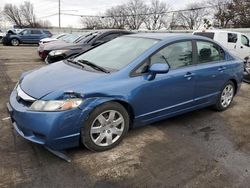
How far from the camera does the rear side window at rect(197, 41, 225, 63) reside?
181 inches

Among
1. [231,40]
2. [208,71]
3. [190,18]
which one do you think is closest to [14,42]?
[231,40]

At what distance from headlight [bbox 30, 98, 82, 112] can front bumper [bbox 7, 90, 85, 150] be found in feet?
0.15

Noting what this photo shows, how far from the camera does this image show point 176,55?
4219 mm

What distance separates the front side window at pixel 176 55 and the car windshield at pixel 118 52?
200 millimetres

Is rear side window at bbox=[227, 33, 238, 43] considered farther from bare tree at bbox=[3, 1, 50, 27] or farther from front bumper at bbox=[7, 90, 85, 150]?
bare tree at bbox=[3, 1, 50, 27]

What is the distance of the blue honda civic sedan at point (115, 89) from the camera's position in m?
3.08

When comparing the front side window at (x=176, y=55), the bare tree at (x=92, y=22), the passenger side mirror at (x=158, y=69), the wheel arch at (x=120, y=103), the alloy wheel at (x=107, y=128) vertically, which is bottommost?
the alloy wheel at (x=107, y=128)

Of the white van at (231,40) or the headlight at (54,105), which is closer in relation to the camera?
the headlight at (54,105)

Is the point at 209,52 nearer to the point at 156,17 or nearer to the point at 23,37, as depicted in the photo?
the point at 23,37

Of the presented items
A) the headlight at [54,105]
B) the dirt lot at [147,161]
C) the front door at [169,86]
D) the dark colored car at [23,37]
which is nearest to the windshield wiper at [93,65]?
the front door at [169,86]

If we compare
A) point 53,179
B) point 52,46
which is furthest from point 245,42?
point 53,179

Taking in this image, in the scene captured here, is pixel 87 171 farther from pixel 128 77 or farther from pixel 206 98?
pixel 206 98

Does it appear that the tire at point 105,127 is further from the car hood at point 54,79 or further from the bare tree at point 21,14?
the bare tree at point 21,14

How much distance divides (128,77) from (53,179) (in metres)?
1.53
